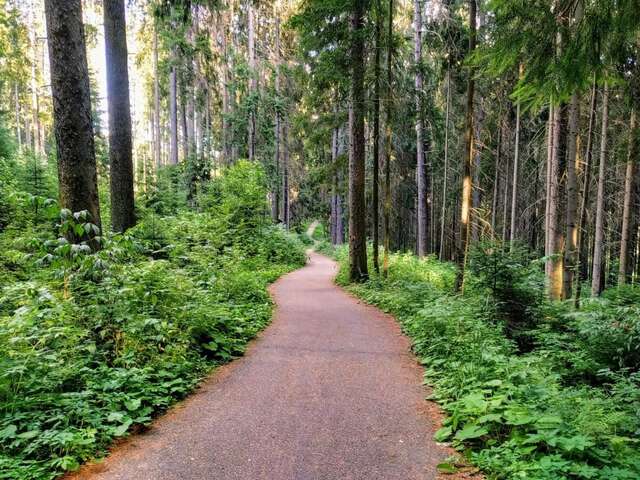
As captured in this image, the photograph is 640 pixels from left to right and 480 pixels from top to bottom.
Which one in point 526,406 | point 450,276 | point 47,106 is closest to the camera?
point 526,406

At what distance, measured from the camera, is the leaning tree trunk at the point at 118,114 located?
25.7 ft

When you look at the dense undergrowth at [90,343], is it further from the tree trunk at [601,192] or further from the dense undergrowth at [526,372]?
the tree trunk at [601,192]

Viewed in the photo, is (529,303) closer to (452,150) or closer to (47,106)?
(452,150)

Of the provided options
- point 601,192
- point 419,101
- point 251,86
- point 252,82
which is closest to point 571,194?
point 601,192

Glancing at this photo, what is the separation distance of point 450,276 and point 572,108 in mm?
6528

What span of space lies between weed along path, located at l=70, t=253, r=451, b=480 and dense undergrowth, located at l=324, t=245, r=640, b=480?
40 cm

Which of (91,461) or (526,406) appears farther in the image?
(526,406)

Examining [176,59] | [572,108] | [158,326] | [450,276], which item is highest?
[176,59]

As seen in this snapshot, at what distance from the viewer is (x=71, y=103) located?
551 centimetres

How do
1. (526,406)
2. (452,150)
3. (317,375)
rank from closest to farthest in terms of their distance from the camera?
(526,406) < (317,375) < (452,150)

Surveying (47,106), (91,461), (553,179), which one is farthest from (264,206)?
(47,106)

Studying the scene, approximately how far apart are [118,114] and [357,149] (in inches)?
287

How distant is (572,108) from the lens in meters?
9.37

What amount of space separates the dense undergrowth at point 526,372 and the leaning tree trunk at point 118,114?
6.33 meters
